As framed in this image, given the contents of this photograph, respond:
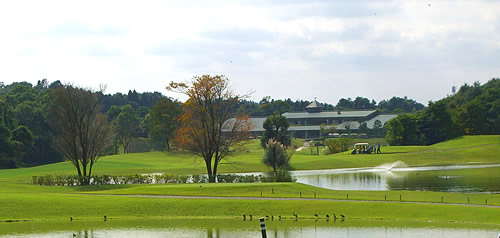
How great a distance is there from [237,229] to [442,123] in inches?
4481

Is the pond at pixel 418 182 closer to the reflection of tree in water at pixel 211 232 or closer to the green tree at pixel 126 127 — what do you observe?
the reflection of tree in water at pixel 211 232

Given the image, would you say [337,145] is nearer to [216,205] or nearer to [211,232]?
[216,205]

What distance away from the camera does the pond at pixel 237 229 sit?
35.3m

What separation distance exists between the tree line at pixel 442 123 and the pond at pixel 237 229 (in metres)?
103

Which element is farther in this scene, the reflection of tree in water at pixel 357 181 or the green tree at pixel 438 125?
the green tree at pixel 438 125

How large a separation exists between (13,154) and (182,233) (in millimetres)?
83189

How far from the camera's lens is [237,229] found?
3781 centimetres

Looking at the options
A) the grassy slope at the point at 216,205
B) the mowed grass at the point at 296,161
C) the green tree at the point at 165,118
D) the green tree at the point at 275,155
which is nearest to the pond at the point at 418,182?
the green tree at the point at 275,155

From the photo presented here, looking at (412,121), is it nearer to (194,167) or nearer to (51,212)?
(194,167)

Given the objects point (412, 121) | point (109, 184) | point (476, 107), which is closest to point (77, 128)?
point (109, 184)

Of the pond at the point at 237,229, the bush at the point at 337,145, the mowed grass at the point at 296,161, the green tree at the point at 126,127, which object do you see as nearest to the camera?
the pond at the point at 237,229

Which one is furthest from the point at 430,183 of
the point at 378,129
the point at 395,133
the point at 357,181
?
the point at 378,129

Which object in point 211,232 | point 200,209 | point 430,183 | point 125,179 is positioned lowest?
point 211,232

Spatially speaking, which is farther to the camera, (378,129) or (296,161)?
(378,129)
